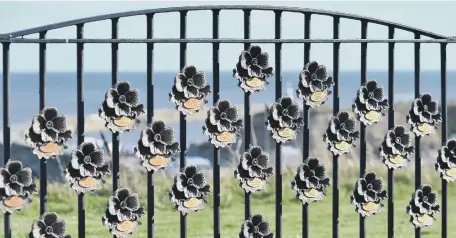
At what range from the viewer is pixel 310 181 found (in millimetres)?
4668

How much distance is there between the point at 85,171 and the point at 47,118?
0.32 m

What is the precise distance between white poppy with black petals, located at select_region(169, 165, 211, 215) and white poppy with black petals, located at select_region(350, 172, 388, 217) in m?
0.92

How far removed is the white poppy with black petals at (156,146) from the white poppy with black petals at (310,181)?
697 millimetres

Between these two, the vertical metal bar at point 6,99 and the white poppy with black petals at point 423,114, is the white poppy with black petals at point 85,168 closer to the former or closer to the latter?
the vertical metal bar at point 6,99

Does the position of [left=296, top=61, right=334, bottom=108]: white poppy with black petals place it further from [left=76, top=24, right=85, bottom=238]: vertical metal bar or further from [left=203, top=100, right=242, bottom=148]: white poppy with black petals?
[left=76, top=24, right=85, bottom=238]: vertical metal bar

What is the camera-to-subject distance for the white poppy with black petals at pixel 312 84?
15.2 ft

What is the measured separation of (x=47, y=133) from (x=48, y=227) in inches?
18.4

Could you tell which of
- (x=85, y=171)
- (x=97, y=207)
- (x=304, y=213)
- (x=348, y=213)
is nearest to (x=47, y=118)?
(x=85, y=171)

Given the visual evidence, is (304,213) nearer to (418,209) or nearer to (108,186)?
(418,209)

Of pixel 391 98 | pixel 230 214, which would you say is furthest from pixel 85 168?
pixel 230 214

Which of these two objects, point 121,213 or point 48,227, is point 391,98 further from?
point 48,227

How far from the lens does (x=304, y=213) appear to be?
4.69 metres

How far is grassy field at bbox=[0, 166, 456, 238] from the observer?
700cm

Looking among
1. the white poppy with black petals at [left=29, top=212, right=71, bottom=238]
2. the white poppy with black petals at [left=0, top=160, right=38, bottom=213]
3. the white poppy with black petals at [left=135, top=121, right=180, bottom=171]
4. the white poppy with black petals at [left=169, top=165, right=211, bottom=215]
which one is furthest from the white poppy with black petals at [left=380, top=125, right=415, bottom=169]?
the white poppy with black petals at [left=0, top=160, right=38, bottom=213]
